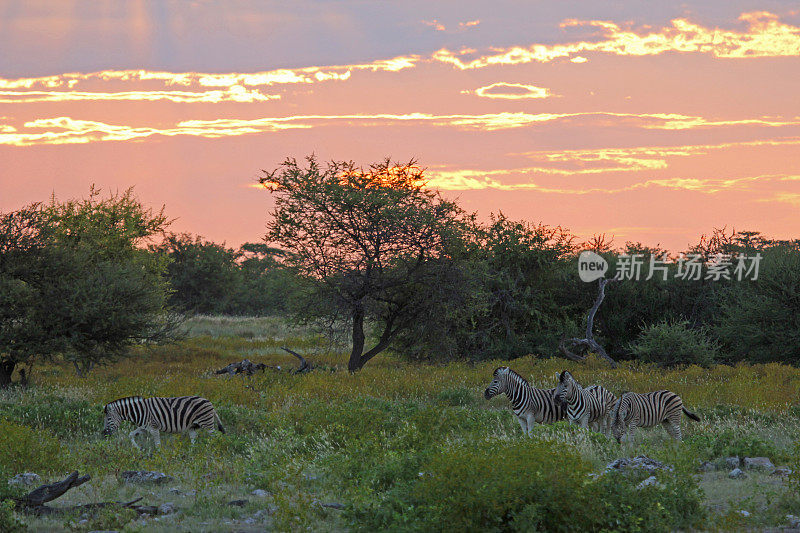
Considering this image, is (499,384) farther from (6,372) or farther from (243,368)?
(6,372)

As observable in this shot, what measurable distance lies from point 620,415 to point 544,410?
1569mm

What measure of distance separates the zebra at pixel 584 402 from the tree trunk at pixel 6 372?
1879cm

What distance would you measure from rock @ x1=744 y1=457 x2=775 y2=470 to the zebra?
296cm

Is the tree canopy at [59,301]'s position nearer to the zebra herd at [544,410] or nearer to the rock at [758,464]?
the zebra herd at [544,410]

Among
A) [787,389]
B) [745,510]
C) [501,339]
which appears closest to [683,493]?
[745,510]

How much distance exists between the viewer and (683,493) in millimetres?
9055

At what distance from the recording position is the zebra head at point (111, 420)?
50.4 feet

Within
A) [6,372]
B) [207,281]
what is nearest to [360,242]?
[6,372]

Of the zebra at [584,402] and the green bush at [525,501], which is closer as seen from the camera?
the green bush at [525,501]

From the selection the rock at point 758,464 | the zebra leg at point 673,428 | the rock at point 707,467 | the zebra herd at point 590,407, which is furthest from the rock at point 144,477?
the zebra leg at point 673,428

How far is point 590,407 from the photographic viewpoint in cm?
1427

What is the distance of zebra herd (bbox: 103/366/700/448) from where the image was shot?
46.6 feet

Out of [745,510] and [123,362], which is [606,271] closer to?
[123,362]

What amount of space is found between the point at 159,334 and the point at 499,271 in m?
15.9
